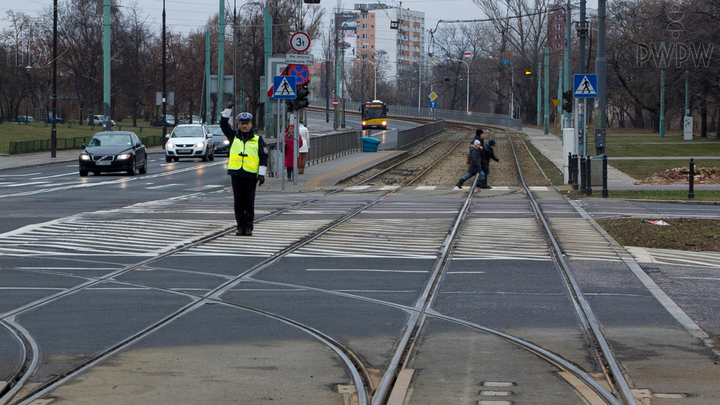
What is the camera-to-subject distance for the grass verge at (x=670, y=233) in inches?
514

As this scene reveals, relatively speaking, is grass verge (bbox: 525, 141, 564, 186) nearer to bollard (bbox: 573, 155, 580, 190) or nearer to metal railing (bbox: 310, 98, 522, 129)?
bollard (bbox: 573, 155, 580, 190)

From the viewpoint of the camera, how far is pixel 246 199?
541 inches

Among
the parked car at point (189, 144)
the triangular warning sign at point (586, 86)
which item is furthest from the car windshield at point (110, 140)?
the triangular warning sign at point (586, 86)

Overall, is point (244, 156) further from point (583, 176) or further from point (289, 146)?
point (289, 146)

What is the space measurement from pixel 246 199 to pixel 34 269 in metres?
3.81

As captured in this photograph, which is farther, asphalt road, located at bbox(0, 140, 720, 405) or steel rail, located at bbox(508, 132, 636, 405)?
asphalt road, located at bbox(0, 140, 720, 405)

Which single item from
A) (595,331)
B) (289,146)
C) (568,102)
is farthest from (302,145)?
(595,331)

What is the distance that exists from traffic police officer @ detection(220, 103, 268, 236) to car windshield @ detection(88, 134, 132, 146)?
19.3 metres

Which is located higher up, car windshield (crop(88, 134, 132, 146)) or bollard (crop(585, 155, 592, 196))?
car windshield (crop(88, 134, 132, 146))

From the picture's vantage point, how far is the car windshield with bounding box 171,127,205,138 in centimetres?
4219

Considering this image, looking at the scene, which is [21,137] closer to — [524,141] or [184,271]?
[524,141]

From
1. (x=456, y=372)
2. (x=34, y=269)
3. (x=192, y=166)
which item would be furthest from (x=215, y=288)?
(x=192, y=166)

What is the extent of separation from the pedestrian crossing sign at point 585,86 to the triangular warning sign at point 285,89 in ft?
27.2

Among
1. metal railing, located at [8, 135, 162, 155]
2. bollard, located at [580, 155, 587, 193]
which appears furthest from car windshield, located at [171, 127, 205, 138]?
bollard, located at [580, 155, 587, 193]
